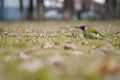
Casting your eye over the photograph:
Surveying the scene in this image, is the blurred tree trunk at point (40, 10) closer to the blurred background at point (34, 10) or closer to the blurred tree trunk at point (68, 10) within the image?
the blurred background at point (34, 10)

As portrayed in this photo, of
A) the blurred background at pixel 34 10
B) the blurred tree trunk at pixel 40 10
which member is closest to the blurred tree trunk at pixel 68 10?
the blurred background at pixel 34 10

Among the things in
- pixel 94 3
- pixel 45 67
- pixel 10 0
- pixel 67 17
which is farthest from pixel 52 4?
pixel 45 67

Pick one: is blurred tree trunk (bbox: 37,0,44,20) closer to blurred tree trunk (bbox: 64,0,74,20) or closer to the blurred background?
the blurred background

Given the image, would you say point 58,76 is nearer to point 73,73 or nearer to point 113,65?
point 73,73

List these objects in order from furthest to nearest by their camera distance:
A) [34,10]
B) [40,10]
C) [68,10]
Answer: [34,10]
[40,10]
[68,10]

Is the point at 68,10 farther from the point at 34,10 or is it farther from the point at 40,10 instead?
the point at 34,10

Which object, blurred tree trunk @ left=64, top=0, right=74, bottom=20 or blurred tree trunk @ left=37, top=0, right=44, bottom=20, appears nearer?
blurred tree trunk @ left=64, top=0, right=74, bottom=20

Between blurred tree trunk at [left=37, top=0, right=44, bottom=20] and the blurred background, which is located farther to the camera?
blurred tree trunk at [left=37, top=0, right=44, bottom=20]

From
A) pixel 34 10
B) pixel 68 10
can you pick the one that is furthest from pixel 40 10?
pixel 34 10

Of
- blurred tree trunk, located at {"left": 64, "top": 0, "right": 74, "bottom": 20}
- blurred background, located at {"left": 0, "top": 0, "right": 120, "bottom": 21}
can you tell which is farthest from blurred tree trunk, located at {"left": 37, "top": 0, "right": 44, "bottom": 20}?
blurred tree trunk, located at {"left": 64, "top": 0, "right": 74, "bottom": 20}

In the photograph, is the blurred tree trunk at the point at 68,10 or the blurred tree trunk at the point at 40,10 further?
the blurred tree trunk at the point at 40,10

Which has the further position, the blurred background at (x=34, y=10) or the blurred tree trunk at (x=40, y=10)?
the blurred tree trunk at (x=40, y=10)
